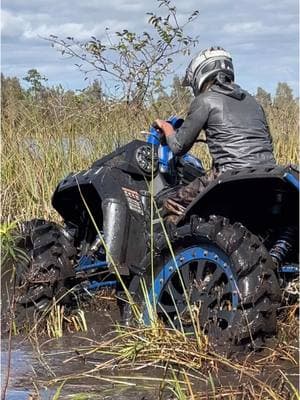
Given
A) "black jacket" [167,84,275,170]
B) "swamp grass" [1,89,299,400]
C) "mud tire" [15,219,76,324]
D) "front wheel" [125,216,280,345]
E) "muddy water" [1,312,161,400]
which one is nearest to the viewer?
→ "muddy water" [1,312,161,400]

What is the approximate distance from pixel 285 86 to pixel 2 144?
345cm

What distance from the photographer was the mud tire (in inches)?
244

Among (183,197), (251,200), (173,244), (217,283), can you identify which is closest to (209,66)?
(183,197)

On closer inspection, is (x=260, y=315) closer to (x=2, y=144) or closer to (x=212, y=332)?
(x=212, y=332)

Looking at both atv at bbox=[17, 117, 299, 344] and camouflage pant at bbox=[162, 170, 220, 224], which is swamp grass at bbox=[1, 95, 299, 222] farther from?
camouflage pant at bbox=[162, 170, 220, 224]

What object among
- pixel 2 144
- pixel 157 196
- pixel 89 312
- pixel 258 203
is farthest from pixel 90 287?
pixel 2 144

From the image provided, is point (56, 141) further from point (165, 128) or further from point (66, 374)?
point (66, 374)

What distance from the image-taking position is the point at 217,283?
17.3ft

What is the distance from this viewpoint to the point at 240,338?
488cm

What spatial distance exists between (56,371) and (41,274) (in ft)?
4.39

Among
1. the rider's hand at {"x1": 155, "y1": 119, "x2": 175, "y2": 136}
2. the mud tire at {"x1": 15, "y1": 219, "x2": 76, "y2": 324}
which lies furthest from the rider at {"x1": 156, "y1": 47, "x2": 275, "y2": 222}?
the mud tire at {"x1": 15, "y1": 219, "x2": 76, "y2": 324}

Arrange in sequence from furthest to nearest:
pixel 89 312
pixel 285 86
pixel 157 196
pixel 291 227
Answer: pixel 285 86 < pixel 89 312 < pixel 157 196 < pixel 291 227

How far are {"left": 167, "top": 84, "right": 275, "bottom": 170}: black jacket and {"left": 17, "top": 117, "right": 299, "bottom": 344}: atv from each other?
31cm

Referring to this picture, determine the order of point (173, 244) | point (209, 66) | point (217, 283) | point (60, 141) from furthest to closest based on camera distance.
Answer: point (60, 141) → point (209, 66) → point (173, 244) → point (217, 283)
